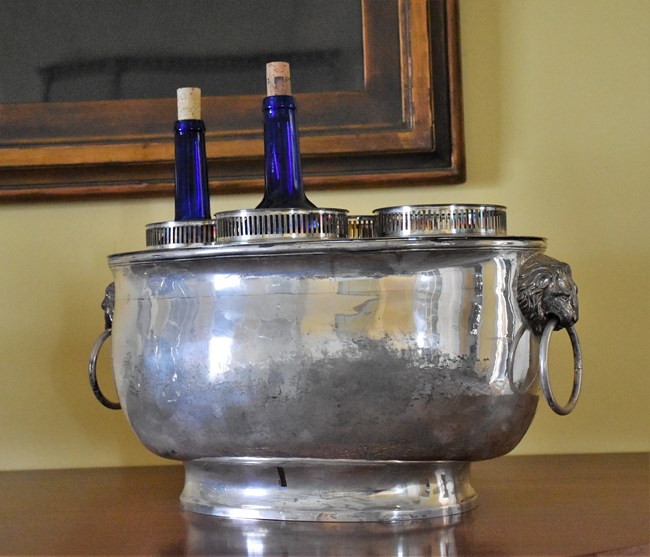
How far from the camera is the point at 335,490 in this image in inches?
29.1

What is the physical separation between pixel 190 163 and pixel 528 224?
359 mm

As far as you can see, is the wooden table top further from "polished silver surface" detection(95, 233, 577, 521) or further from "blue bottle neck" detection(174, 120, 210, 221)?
"blue bottle neck" detection(174, 120, 210, 221)

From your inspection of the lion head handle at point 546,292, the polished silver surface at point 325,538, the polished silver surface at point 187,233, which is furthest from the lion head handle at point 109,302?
the lion head handle at point 546,292

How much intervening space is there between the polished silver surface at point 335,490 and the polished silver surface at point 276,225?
0.16 m

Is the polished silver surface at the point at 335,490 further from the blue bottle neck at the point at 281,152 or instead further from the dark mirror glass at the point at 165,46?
the dark mirror glass at the point at 165,46

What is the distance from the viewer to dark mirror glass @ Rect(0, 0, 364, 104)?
0.99 metres

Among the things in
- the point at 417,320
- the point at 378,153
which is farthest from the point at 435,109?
the point at 417,320

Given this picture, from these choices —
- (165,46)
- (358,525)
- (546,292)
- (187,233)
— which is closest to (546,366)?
(546,292)

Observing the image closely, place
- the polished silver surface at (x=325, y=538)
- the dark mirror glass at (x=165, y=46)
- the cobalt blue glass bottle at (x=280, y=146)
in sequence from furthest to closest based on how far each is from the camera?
the dark mirror glass at (x=165, y=46), the cobalt blue glass bottle at (x=280, y=146), the polished silver surface at (x=325, y=538)

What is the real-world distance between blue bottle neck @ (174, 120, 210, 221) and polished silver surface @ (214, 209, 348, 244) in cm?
11

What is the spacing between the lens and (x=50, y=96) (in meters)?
1.00

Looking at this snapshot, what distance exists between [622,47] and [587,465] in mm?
412

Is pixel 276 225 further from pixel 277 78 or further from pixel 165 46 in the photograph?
pixel 165 46

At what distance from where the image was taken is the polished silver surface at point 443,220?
74 centimetres
